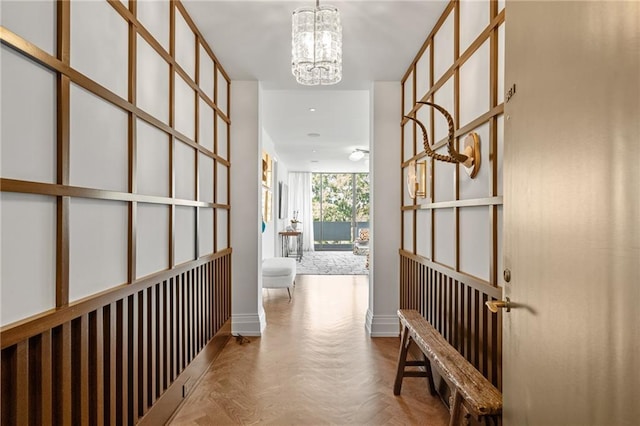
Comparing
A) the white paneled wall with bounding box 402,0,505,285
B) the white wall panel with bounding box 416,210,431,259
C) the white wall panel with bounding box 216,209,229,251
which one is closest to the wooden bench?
the white paneled wall with bounding box 402,0,505,285

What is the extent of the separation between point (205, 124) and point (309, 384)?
2.13 m

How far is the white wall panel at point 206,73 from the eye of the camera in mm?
2836

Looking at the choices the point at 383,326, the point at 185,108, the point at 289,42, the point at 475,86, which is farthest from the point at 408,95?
the point at 383,326

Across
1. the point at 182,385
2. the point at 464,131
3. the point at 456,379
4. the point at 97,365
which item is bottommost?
the point at 182,385

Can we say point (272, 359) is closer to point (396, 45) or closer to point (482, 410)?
point (482, 410)

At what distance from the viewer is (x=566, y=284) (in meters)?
0.82

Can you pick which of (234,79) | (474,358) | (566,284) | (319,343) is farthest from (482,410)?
(234,79)

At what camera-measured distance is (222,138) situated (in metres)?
3.47

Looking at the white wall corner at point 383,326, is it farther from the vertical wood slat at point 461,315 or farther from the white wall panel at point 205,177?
the white wall panel at point 205,177

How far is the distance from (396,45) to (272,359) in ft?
9.08

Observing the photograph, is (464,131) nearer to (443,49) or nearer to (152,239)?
(443,49)

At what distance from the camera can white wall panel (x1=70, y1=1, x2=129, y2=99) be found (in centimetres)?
131

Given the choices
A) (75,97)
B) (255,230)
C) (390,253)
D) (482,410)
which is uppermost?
(75,97)

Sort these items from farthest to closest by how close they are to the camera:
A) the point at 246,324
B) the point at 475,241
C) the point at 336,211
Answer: the point at 336,211
the point at 246,324
the point at 475,241
